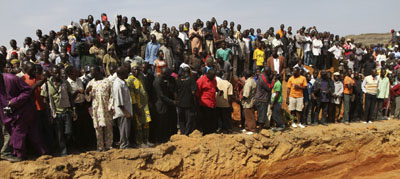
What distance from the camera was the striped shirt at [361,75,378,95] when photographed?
413 inches

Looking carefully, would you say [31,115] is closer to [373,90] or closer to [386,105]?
[373,90]

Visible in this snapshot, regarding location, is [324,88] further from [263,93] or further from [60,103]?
[60,103]

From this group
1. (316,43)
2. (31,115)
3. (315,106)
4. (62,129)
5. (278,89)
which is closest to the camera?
(31,115)

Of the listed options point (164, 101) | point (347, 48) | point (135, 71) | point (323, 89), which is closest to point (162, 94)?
point (164, 101)

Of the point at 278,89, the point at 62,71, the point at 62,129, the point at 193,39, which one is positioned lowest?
the point at 62,129

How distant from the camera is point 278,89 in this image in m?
8.44

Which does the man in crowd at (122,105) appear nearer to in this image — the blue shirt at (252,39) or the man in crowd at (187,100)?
the man in crowd at (187,100)

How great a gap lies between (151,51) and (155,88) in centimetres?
341

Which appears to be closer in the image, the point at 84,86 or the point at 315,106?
the point at 84,86

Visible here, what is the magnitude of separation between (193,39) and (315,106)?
4.87 metres

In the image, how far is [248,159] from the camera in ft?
22.8

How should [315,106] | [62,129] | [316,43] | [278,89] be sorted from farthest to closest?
1. [316,43]
2. [315,106]
3. [278,89]
4. [62,129]

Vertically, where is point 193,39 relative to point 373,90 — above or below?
above

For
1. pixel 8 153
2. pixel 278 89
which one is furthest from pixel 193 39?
pixel 8 153
